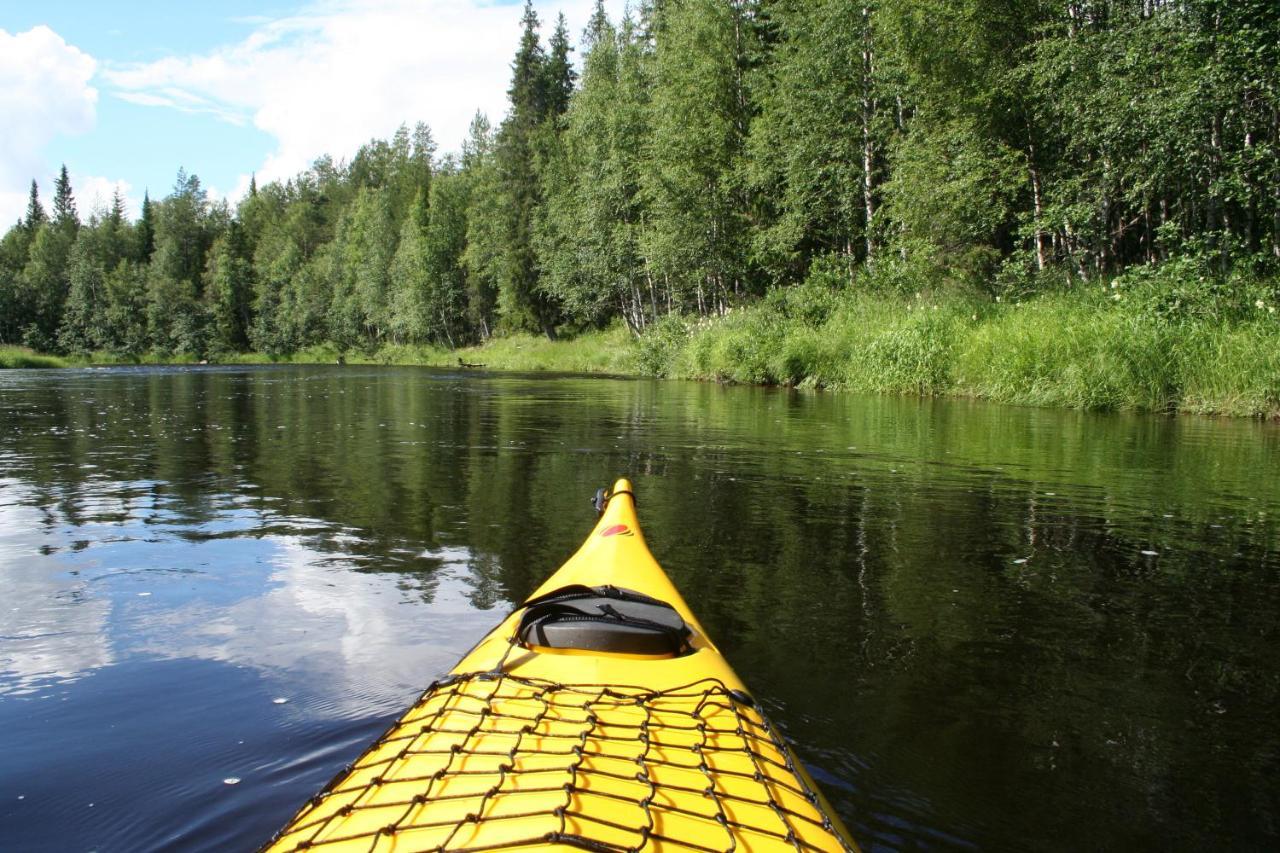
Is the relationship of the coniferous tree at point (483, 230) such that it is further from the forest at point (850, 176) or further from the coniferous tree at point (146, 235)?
the coniferous tree at point (146, 235)

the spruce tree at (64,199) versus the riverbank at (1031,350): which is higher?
the spruce tree at (64,199)

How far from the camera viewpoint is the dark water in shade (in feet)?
9.09

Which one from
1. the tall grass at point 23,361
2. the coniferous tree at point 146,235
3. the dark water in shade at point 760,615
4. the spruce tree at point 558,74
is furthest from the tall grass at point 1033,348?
the coniferous tree at point 146,235

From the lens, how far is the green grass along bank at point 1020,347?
13.1 meters

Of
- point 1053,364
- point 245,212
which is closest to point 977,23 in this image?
point 1053,364

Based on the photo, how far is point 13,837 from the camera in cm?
251

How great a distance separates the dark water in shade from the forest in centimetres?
661

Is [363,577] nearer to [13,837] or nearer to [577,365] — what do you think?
[13,837]

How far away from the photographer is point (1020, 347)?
15.9 meters

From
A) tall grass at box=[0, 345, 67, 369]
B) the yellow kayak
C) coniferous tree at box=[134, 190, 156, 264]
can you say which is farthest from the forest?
coniferous tree at box=[134, 190, 156, 264]

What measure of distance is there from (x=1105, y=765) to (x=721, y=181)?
1029 inches

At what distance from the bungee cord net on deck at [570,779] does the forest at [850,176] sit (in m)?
13.7

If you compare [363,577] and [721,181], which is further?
[721,181]

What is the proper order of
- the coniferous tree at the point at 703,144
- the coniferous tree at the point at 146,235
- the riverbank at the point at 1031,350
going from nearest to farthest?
1. the riverbank at the point at 1031,350
2. the coniferous tree at the point at 703,144
3. the coniferous tree at the point at 146,235
